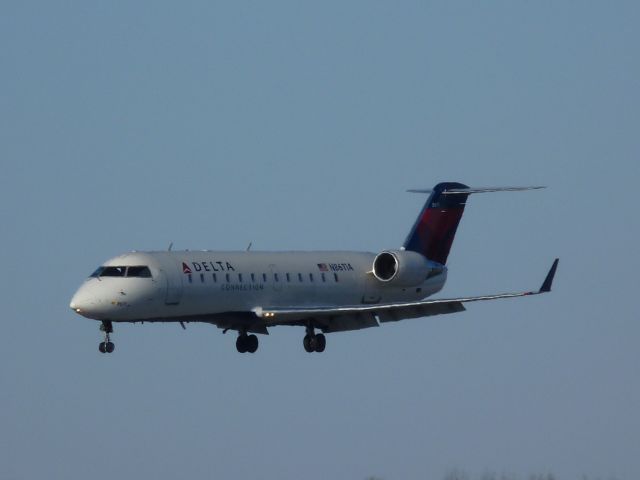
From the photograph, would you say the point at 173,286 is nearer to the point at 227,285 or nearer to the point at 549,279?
the point at 227,285

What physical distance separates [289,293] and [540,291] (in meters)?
8.49

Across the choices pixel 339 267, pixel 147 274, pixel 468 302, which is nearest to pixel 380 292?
pixel 339 267

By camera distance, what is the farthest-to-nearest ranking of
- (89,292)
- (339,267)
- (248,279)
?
(339,267), (248,279), (89,292)

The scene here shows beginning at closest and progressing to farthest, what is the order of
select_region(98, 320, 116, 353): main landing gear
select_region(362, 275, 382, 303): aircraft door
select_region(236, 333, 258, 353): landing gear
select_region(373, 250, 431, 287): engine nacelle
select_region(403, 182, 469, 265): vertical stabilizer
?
select_region(98, 320, 116, 353): main landing gear → select_region(236, 333, 258, 353): landing gear → select_region(373, 250, 431, 287): engine nacelle → select_region(362, 275, 382, 303): aircraft door → select_region(403, 182, 469, 265): vertical stabilizer

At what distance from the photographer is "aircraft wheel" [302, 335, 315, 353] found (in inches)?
2329

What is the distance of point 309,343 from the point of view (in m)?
59.2

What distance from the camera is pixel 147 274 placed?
179 ft

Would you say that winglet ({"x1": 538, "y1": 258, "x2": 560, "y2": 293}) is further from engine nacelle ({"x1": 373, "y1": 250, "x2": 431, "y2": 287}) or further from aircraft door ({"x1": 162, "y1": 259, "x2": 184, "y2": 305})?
aircraft door ({"x1": 162, "y1": 259, "x2": 184, "y2": 305})

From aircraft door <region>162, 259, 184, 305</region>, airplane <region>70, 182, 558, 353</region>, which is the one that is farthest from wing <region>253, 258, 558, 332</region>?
aircraft door <region>162, 259, 184, 305</region>

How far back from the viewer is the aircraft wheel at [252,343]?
2323 inches

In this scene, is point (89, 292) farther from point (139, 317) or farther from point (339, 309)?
point (339, 309)

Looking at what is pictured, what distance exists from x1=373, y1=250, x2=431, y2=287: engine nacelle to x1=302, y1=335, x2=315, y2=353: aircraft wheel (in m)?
3.89

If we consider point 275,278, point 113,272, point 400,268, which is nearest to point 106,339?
point 113,272

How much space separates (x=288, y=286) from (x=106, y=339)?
725 cm
